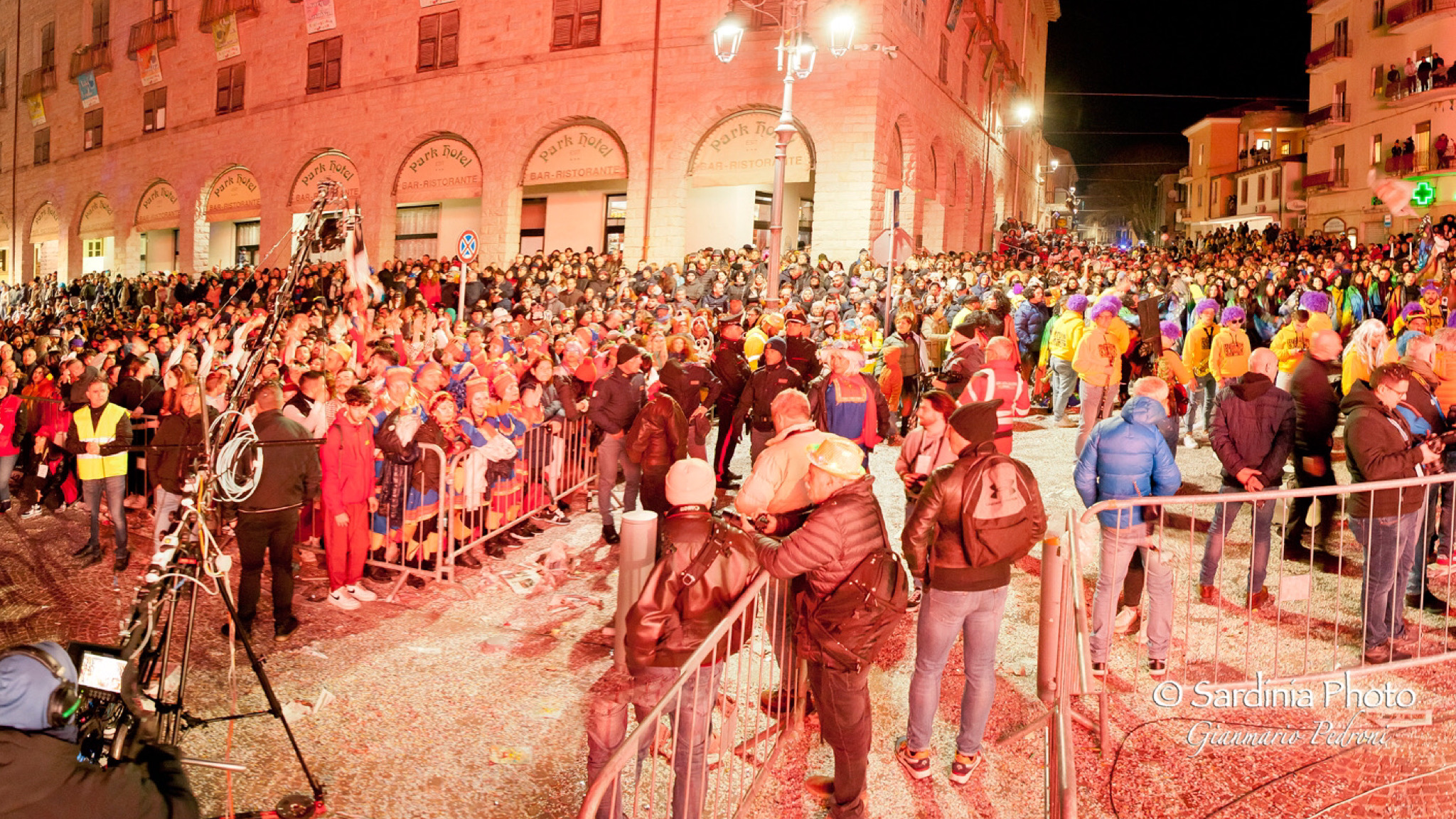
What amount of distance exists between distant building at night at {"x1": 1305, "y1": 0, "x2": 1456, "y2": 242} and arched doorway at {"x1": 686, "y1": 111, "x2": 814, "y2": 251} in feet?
62.2

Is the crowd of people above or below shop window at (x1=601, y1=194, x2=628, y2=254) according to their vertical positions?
below

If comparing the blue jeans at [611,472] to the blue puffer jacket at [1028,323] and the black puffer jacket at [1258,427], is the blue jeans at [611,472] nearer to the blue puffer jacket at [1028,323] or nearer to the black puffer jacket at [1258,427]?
the black puffer jacket at [1258,427]

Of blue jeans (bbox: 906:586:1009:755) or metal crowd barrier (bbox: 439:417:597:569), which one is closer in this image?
blue jeans (bbox: 906:586:1009:755)

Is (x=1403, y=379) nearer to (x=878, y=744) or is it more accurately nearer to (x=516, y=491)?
(x=878, y=744)

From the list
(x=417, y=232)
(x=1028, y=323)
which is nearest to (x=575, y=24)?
(x=417, y=232)

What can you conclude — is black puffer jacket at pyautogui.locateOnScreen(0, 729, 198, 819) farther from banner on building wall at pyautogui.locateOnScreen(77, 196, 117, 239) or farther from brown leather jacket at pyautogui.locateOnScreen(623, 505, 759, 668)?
banner on building wall at pyautogui.locateOnScreen(77, 196, 117, 239)

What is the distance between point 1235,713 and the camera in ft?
16.6

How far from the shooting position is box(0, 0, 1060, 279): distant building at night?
76.1 feet

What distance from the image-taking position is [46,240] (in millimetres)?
43469

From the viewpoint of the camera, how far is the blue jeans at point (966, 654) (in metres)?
4.33

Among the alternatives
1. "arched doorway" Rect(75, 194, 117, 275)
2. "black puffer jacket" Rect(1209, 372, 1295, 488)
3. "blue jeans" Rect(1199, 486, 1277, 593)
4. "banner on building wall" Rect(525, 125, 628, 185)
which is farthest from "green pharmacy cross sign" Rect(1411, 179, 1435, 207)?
"arched doorway" Rect(75, 194, 117, 275)

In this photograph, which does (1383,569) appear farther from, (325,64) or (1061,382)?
(325,64)

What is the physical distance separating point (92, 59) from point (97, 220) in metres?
6.65

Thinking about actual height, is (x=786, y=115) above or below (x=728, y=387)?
above
